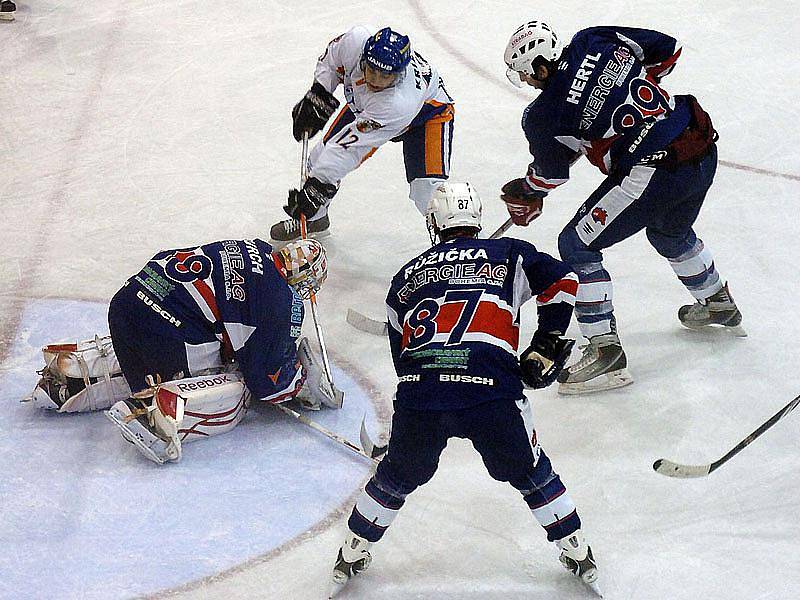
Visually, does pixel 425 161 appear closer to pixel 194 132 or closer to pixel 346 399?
pixel 346 399

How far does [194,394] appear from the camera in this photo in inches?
146

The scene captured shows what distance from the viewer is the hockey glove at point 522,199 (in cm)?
441

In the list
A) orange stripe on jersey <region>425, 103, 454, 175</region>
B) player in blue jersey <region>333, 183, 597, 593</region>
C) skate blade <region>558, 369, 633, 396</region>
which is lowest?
skate blade <region>558, 369, 633, 396</region>

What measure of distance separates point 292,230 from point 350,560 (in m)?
2.29

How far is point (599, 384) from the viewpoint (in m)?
4.20

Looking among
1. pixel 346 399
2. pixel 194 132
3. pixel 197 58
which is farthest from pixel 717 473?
pixel 197 58

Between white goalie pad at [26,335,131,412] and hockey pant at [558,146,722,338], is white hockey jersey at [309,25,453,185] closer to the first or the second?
hockey pant at [558,146,722,338]

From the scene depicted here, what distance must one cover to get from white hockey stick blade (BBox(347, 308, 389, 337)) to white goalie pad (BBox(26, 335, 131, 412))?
1051mm

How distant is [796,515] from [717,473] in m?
0.29

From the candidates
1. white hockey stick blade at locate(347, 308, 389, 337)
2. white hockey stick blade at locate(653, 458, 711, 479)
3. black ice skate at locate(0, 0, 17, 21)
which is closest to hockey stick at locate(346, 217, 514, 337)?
white hockey stick blade at locate(347, 308, 389, 337)

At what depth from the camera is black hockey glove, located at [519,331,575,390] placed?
2967 mm

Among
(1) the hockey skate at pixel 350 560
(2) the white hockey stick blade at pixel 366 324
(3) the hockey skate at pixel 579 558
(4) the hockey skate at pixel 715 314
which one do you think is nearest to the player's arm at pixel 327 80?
(2) the white hockey stick blade at pixel 366 324

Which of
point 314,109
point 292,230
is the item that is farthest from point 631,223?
point 292,230

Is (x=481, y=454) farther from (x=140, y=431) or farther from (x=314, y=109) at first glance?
(x=314, y=109)
